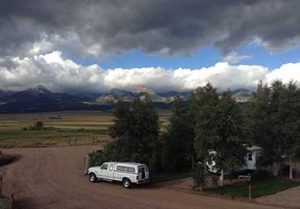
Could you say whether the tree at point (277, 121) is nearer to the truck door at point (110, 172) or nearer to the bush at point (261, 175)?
the bush at point (261, 175)

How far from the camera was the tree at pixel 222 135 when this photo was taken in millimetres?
44844

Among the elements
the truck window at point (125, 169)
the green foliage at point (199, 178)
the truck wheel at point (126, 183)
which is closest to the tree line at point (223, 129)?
the green foliage at point (199, 178)

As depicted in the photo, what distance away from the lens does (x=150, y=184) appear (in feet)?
153

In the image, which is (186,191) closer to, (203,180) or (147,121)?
(203,180)

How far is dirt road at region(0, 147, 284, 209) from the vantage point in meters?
33.9

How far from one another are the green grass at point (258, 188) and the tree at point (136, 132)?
33.1 ft

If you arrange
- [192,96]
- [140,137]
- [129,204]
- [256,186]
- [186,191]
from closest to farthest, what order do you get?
[129,204] < [186,191] < [256,186] < [140,137] < [192,96]

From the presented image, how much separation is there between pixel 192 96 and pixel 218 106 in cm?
1418

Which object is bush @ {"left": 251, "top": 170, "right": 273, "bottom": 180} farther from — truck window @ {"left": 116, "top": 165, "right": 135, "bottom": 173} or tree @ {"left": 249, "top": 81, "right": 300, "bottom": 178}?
truck window @ {"left": 116, "top": 165, "right": 135, "bottom": 173}

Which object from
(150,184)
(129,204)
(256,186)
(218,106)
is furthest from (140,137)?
(129,204)

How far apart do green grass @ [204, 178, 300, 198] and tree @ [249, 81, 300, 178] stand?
3.77 metres

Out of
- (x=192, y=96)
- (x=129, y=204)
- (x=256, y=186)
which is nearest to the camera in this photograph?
(x=129, y=204)

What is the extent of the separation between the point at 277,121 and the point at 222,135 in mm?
9827

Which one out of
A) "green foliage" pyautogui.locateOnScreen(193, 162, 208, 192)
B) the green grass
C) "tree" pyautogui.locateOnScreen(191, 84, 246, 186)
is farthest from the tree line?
the green grass
